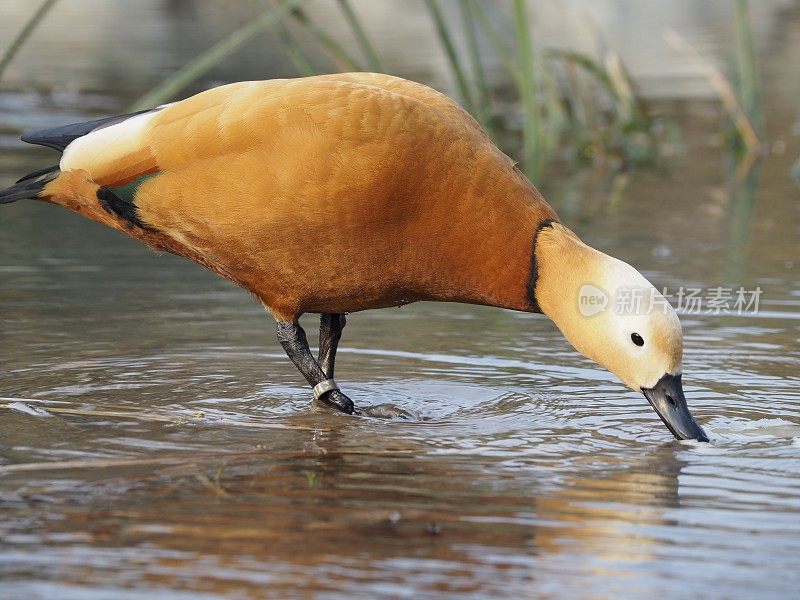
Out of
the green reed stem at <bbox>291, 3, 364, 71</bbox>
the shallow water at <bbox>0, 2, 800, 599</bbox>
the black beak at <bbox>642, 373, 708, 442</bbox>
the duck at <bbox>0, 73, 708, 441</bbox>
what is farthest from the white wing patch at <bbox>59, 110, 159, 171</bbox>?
the green reed stem at <bbox>291, 3, 364, 71</bbox>

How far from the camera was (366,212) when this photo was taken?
17.2 feet

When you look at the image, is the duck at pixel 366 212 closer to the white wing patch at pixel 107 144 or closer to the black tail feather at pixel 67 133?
the white wing patch at pixel 107 144

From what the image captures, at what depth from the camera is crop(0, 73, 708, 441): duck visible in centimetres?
523

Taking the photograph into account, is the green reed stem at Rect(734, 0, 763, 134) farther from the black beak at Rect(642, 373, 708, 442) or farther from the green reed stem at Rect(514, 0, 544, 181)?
the black beak at Rect(642, 373, 708, 442)

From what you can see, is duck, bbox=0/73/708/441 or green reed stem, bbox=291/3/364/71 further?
green reed stem, bbox=291/3/364/71

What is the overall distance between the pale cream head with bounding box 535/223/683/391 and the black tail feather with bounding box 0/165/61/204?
6.68 ft

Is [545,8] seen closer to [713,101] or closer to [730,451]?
[713,101]

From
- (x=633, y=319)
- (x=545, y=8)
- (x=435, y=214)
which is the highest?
(x=545, y=8)

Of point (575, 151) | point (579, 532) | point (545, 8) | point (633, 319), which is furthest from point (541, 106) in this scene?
point (545, 8)

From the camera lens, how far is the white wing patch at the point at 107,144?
18.6 ft

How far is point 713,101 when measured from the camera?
622 inches

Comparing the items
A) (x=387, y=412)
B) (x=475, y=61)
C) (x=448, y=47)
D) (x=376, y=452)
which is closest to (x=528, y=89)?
(x=448, y=47)

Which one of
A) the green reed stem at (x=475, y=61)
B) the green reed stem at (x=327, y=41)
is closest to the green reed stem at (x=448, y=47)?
the green reed stem at (x=475, y=61)

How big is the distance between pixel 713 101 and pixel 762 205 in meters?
5.60
